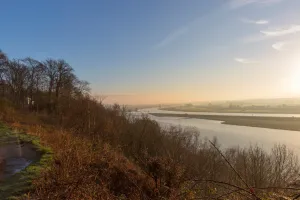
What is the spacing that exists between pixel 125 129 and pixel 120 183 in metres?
18.9

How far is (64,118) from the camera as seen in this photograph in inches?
1005

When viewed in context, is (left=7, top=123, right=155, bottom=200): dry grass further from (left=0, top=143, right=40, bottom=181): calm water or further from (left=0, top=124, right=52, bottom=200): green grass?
(left=0, top=143, right=40, bottom=181): calm water

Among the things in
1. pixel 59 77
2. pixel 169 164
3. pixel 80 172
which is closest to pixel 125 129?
pixel 169 164

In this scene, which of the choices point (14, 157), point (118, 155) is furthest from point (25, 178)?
point (118, 155)

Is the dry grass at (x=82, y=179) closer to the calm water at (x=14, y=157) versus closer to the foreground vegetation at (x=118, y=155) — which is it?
the foreground vegetation at (x=118, y=155)

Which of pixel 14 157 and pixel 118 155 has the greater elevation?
pixel 14 157

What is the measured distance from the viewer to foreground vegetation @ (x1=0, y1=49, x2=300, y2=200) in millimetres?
5328

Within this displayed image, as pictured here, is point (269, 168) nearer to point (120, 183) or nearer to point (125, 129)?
point (120, 183)

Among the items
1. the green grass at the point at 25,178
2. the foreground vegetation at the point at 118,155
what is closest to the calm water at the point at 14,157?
the green grass at the point at 25,178

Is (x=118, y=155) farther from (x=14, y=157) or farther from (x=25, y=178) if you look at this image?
(x=25, y=178)

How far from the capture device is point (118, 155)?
43.0 feet

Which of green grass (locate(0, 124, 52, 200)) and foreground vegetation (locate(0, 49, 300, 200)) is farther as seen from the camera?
green grass (locate(0, 124, 52, 200))

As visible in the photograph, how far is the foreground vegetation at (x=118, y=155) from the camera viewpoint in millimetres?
5328

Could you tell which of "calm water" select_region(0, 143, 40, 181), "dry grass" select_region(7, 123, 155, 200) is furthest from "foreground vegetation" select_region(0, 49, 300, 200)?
"calm water" select_region(0, 143, 40, 181)
